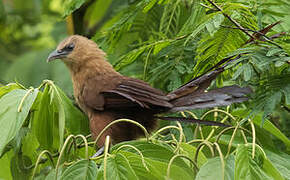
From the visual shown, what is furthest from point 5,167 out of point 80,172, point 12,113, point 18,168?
point 80,172

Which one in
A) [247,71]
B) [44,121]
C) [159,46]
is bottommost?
[44,121]

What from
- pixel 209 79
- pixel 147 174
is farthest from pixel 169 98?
pixel 147 174

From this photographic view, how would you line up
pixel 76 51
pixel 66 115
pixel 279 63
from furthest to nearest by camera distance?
pixel 76 51, pixel 66 115, pixel 279 63

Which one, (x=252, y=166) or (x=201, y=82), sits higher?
(x=201, y=82)

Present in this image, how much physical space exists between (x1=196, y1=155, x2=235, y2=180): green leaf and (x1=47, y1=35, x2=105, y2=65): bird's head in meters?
1.83

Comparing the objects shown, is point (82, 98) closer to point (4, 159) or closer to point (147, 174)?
point (4, 159)

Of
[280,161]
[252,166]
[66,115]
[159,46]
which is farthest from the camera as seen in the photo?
[159,46]

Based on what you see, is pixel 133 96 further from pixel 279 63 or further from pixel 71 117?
pixel 279 63

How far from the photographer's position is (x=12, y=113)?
6.98 ft

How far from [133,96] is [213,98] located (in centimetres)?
60

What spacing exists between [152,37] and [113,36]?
0.77 ft

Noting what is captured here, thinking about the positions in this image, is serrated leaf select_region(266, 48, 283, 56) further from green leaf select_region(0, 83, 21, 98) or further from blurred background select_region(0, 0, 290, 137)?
green leaf select_region(0, 83, 21, 98)

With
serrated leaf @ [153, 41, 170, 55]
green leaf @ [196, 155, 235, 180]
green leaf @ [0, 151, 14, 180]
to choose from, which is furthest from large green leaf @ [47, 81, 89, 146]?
green leaf @ [196, 155, 235, 180]

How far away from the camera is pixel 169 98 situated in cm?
274
